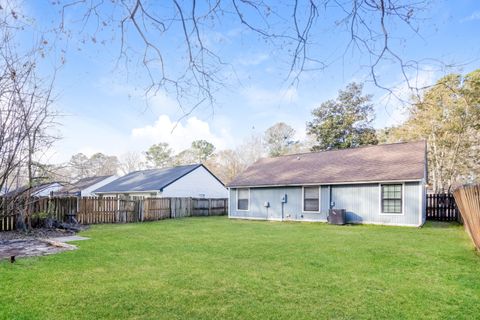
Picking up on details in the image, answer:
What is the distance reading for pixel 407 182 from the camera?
12.9 meters

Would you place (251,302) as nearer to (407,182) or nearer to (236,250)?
(236,250)

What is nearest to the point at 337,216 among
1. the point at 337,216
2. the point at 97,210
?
the point at 337,216

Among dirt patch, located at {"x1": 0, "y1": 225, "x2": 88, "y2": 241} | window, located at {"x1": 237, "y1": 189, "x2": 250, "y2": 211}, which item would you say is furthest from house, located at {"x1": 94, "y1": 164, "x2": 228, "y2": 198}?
dirt patch, located at {"x1": 0, "y1": 225, "x2": 88, "y2": 241}

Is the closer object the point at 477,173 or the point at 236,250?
the point at 236,250

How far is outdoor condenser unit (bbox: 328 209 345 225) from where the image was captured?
13.8 m

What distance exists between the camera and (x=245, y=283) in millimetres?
4551

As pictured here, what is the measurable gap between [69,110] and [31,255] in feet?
13.3

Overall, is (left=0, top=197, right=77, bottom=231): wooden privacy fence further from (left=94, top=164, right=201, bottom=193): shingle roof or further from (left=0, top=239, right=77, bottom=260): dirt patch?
(left=94, top=164, right=201, bottom=193): shingle roof

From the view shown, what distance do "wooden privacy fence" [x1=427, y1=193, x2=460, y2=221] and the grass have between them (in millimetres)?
9180

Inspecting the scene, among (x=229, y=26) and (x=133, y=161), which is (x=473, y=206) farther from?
(x=133, y=161)

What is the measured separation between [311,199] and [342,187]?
1686 mm

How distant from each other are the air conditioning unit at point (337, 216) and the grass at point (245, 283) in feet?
20.0

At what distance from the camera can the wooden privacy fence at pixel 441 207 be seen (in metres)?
15.2

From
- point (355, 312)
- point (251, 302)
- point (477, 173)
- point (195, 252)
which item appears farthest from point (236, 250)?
point (477, 173)
